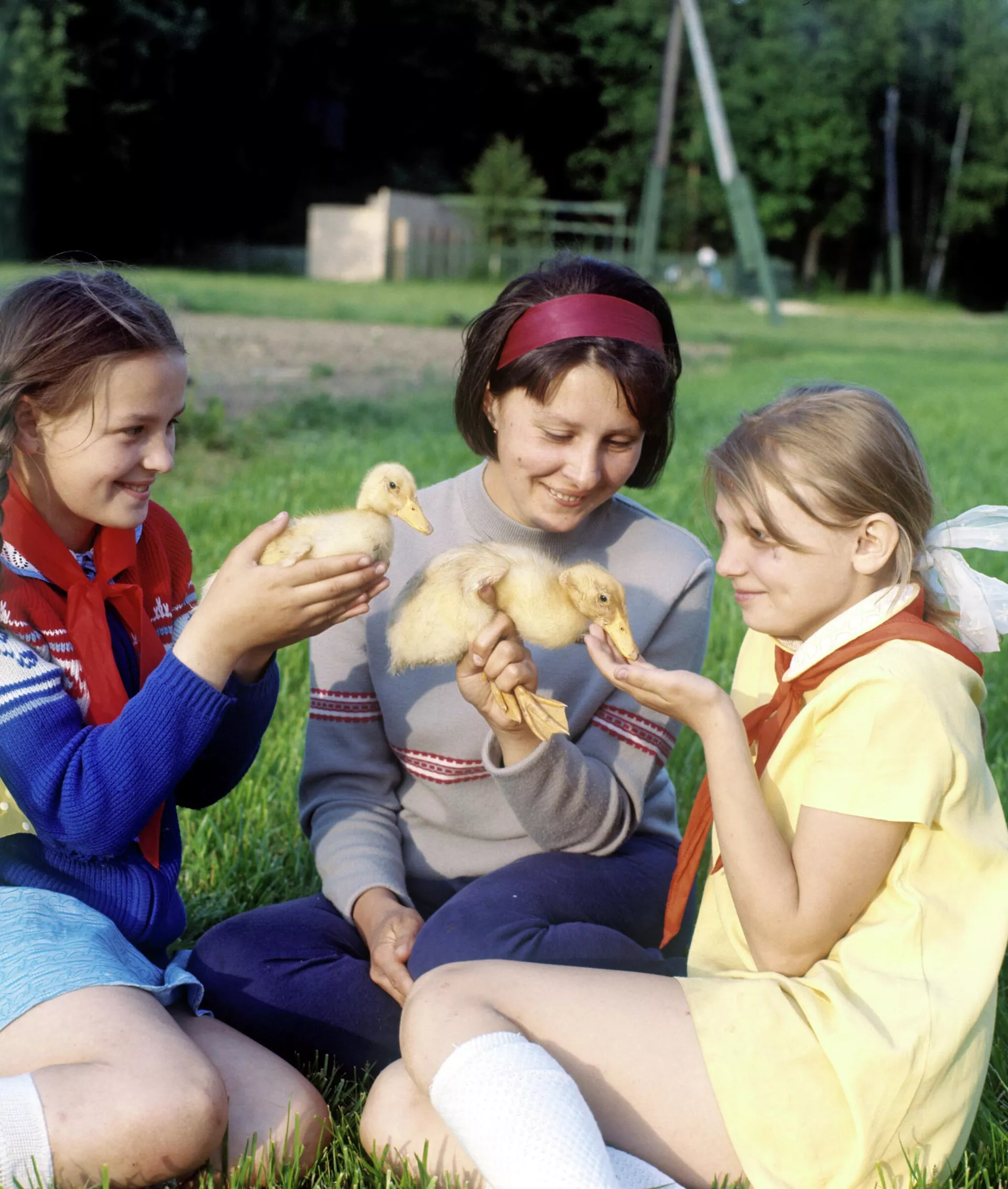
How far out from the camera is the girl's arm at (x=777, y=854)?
218 cm

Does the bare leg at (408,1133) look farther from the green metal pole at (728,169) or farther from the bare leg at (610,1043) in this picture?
the green metal pole at (728,169)

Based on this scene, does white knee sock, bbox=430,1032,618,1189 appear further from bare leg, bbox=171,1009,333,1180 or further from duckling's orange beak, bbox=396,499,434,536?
duckling's orange beak, bbox=396,499,434,536

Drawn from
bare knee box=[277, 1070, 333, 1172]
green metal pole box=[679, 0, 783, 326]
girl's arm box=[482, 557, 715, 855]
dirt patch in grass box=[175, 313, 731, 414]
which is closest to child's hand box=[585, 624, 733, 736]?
girl's arm box=[482, 557, 715, 855]

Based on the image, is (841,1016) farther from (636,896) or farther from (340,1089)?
(340,1089)

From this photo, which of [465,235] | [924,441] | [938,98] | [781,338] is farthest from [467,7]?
[924,441]

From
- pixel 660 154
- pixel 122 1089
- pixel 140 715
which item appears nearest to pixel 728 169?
pixel 660 154

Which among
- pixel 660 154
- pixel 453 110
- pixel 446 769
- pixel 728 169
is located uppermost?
pixel 453 110

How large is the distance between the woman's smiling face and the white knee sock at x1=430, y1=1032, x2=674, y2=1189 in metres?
1.14

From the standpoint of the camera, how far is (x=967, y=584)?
7.84ft

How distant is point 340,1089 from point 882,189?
2119 inches

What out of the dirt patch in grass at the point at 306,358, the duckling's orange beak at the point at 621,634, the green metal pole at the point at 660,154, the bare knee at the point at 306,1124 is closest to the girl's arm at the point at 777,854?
the duckling's orange beak at the point at 621,634

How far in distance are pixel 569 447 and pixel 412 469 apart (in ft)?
16.5

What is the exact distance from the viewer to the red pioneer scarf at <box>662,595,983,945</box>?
7.54ft

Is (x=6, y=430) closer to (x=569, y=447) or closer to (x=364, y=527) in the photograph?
Answer: (x=364, y=527)
